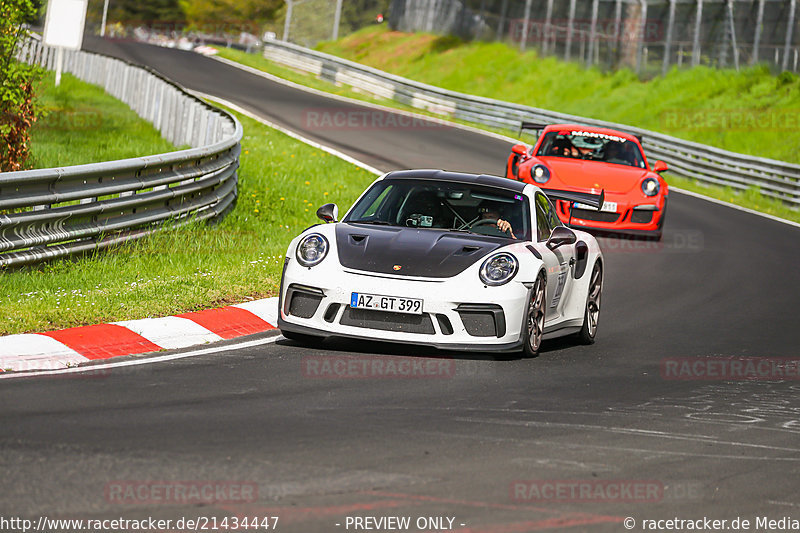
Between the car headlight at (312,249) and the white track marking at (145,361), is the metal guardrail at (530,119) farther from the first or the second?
the white track marking at (145,361)

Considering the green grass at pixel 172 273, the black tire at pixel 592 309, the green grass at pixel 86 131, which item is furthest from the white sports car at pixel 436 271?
the green grass at pixel 86 131

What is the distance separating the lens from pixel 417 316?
27.3 ft

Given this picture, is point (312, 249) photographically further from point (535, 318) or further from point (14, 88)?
point (14, 88)

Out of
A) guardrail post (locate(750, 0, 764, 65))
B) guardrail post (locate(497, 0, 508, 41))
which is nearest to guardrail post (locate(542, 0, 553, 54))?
guardrail post (locate(497, 0, 508, 41))

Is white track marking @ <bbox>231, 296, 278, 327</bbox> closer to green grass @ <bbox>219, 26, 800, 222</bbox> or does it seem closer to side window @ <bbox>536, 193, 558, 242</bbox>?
side window @ <bbox>536, 193, 558, 242</bbox>

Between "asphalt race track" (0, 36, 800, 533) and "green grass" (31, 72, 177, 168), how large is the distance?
9.14m

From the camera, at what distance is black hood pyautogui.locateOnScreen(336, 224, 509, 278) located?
8508mm

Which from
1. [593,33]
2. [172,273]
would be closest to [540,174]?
[172,273]

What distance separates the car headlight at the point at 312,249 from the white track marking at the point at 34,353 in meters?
1.75

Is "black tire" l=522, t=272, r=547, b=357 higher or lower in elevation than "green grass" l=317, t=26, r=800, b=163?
lower

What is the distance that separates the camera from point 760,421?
7.27 meters

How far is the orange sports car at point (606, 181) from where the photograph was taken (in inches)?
675

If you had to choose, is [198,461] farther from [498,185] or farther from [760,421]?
[498,185]

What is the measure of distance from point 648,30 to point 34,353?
3782cm
